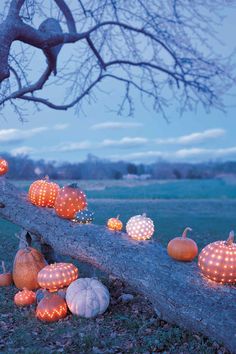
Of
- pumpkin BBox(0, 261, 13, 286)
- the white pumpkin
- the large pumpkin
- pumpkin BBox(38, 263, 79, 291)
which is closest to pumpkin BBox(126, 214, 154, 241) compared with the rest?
the white pumpkin

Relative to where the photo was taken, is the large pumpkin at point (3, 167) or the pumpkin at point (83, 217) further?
the large pumpkin at point (3, 167)

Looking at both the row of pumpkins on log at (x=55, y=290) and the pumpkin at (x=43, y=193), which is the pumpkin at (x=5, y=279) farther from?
the pumpkin at (x=43, y=193)

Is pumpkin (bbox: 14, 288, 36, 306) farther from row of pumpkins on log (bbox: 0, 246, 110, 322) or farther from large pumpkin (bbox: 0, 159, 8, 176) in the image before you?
large pumpkin (bbox: 0, 159, 8, 176)

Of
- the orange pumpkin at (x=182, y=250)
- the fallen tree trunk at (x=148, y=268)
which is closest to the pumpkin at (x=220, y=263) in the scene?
the fallen tree trunk at (x=148, y=268)

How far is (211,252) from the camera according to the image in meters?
6.22

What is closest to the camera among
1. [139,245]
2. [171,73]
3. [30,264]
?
[139,245]

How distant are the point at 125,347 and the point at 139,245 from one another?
6.16 feet

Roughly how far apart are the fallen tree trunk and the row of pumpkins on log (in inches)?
16.0

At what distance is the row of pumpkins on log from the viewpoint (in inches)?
265

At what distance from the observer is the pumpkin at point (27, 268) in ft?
26.6

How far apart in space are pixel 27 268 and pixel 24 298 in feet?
2.49

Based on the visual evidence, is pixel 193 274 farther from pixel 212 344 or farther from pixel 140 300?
pixel 140 300

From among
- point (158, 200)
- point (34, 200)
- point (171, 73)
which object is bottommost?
point (158, 200)

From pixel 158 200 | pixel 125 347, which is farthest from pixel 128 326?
pixel 158 200
